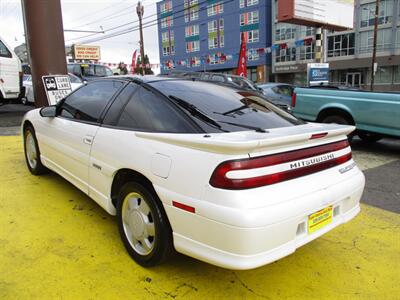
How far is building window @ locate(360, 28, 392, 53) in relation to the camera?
3759cm

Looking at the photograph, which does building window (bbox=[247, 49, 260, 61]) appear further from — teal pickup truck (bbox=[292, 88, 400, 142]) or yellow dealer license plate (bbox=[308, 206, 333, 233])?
yellow dealer license plate (bbox=[308, 206, 333, 233])

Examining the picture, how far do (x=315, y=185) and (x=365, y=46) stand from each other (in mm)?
42503

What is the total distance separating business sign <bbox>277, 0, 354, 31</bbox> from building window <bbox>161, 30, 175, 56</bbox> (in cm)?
4521

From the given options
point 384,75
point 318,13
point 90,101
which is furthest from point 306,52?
point 90,101

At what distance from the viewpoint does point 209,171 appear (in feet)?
7.25

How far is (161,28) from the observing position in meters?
62.9

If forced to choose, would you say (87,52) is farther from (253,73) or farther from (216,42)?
(253,73)

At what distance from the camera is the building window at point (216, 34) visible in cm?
5309

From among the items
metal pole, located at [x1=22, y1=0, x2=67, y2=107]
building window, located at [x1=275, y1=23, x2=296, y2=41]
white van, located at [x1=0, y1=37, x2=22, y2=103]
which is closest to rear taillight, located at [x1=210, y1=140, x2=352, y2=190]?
metal pole, located at [x1=22, y1=0, x2=67, y2=107]

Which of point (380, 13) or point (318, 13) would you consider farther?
point (380, 13)

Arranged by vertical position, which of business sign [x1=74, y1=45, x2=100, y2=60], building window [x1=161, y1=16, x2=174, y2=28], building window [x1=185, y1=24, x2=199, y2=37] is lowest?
business sign [x1=74, y1=45, x2=100, y2=60]

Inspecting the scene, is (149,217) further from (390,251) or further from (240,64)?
(240,64)

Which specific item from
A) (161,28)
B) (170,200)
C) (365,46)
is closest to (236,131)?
(170,200)

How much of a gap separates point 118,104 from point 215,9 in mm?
53771
